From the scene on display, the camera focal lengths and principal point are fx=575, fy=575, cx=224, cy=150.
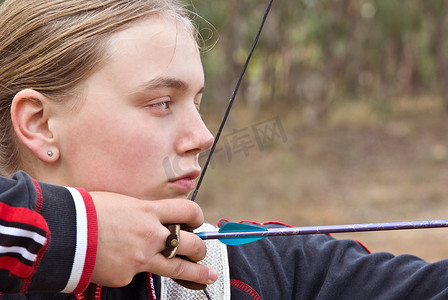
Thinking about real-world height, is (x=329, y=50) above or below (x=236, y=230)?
above

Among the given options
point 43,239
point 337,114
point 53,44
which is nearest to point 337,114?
point 337,114

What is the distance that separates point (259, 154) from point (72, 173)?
6847 millimetres

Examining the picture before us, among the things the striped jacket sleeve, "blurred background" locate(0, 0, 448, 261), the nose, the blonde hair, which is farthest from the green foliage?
the striped jacket sleeve

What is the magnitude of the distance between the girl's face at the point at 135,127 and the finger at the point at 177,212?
0.11 meters

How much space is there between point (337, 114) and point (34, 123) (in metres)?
8.59

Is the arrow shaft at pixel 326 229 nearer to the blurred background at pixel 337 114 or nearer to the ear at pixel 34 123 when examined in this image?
the ear at pixel 34 123

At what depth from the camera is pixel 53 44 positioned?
952mm

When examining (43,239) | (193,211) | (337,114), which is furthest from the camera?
(337,114)

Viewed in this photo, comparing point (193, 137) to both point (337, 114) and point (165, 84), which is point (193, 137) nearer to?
point (165, 84)

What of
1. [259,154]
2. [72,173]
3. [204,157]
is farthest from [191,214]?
[259,154]

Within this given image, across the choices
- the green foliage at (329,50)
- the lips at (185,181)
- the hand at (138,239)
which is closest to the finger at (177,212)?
the hand at (138,239)

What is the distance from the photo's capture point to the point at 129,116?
0.88 metres

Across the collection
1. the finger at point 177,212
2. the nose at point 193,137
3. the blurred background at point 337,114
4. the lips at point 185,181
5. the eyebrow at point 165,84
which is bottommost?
the finger at point 177,212

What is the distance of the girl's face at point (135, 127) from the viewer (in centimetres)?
88
